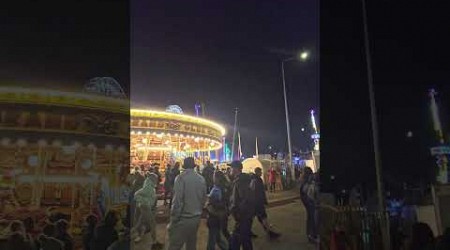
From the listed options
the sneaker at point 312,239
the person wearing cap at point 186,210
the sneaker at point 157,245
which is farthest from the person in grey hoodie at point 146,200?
the sneaker at point 312,239

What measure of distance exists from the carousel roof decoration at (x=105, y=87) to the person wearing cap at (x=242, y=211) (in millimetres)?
4910

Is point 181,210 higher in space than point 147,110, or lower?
lower

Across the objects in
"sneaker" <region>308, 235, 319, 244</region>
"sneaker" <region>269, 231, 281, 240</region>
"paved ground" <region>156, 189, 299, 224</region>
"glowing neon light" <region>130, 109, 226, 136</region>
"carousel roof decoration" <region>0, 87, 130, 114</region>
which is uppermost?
"glowing neon light" <region>130, 109, 226, 136</region>

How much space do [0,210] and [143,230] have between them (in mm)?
3143

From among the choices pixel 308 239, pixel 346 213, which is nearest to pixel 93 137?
pixel 308 239

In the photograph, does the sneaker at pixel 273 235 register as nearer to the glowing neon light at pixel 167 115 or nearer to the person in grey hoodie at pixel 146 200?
the person in grey hoodie at pixel 146 200

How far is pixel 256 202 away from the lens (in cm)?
708

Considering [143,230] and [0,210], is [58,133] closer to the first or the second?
[0,210]

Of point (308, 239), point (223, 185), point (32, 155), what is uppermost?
point (32, 155)

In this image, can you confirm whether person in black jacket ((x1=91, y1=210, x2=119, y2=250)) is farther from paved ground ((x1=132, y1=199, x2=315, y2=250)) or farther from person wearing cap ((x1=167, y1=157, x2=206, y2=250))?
paved ground ((x1=132, y1=199, x2=315, y2=250))

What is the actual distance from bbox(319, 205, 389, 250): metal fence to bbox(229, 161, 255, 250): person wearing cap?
6.77 feet

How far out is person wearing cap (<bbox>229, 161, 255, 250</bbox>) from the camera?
6504mm

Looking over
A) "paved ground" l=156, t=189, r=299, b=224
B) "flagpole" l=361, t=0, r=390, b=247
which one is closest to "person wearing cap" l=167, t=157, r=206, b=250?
"flagpole" l=361, t=0, r=390, b=247

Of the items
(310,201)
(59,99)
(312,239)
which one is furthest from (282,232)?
(59,99)
